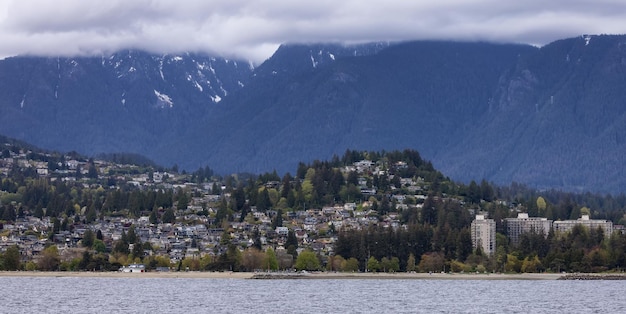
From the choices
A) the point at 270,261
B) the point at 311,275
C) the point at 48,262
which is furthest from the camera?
the point at 48,262

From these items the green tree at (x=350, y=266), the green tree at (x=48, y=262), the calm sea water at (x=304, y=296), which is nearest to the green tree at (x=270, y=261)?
the green tree at (x=350, y=266)

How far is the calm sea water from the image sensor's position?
13225cm

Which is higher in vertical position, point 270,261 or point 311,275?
point 270,261

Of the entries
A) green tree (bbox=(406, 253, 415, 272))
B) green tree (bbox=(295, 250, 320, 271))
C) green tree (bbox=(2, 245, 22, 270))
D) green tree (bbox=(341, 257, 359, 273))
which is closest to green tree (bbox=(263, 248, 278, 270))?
green tree (bbox=(295, 250, 320, 271))

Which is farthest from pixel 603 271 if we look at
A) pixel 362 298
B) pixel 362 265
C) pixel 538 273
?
pixel 362 298

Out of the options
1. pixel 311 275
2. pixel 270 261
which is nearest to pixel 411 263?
pixel 311 275

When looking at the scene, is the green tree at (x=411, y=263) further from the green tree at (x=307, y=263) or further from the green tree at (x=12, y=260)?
the green tree at (x=12, y=260)

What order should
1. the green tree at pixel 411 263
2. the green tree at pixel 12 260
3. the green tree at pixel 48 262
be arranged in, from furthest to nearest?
the green tree at pixel 48 262 < the green tree at pixel 12 260 < the green tree at pixel 411 263

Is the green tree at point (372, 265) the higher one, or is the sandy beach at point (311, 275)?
the green tree at point (372, 265)

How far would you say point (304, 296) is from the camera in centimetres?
15012

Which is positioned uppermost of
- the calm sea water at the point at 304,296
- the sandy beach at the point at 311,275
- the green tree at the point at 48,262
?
the green tree at the point at 48,262

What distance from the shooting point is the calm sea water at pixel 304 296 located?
13225cm

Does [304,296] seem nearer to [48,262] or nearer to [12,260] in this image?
[48,262]

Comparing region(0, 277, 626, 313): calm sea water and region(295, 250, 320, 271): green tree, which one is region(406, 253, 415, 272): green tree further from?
region(295, 250, 320, 271): green tree
